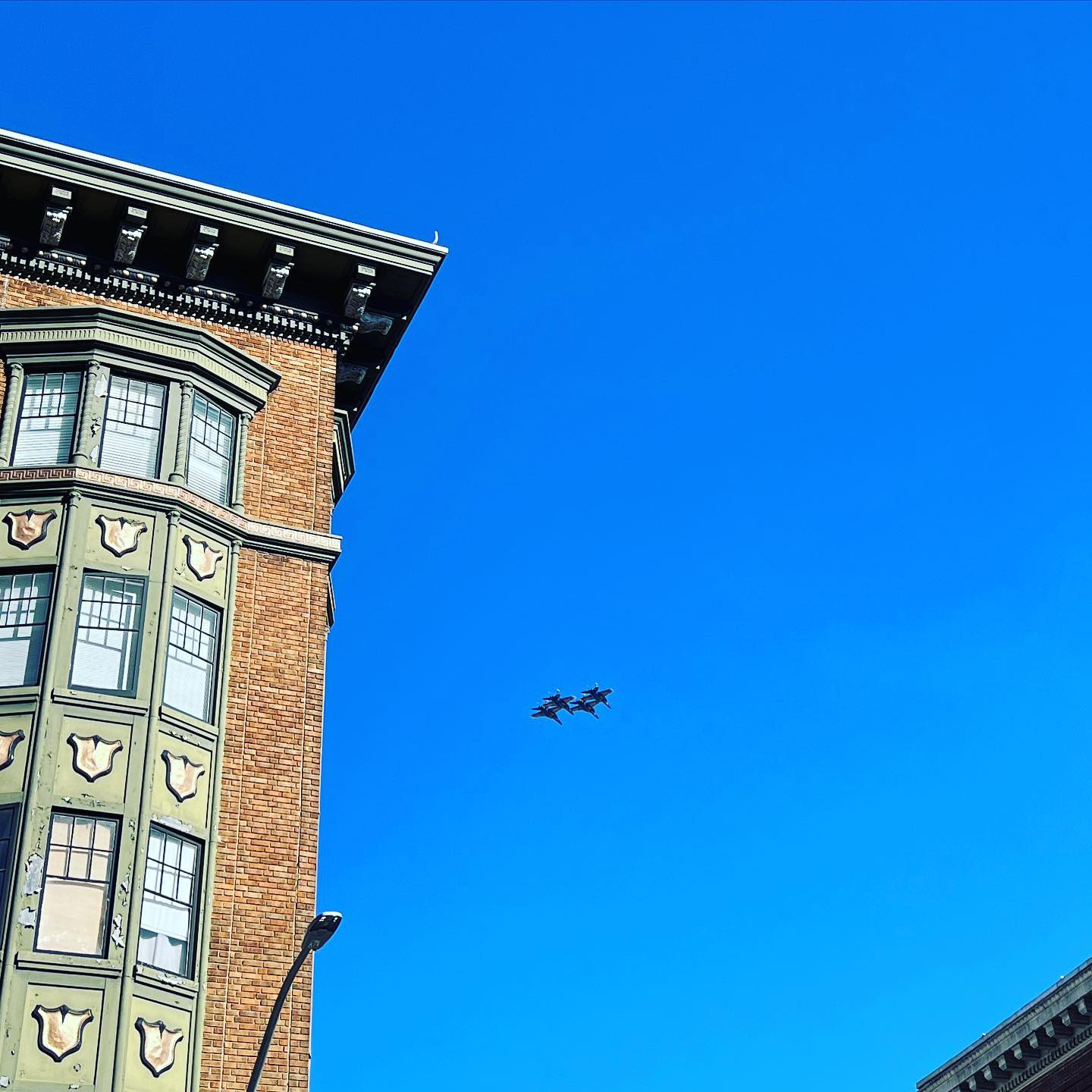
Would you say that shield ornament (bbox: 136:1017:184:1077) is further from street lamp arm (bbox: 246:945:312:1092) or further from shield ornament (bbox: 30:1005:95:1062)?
street lamp arm (bbox: 246:945:312:1092)

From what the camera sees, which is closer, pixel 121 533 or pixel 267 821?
pixel 267 821

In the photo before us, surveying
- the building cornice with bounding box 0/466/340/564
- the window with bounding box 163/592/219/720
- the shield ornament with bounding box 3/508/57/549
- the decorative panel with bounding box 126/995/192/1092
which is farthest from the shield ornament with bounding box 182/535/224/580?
the decorative panel with bounding box 126/995/192/1092

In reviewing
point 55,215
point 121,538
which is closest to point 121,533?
point 121,538

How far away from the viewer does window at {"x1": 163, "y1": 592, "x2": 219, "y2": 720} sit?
2241cm

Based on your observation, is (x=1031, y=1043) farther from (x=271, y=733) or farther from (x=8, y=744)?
(x=8, y=744)

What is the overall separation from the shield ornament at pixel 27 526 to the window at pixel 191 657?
2.14 m

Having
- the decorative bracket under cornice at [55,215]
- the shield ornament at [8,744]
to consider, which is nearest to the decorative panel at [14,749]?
the shield ornament at [8,744]

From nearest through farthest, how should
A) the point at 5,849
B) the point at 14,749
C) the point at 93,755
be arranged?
the point at 5,849 → the point at 14,749 → the point at 93,755

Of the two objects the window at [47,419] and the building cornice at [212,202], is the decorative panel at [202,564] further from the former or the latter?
the building cornice at [212,202]

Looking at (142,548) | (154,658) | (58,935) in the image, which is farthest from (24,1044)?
(142,548)

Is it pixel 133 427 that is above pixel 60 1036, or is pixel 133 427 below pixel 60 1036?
above

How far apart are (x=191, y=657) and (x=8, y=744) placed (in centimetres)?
299

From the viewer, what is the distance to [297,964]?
773 inches

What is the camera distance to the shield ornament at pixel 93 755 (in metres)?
20.9
